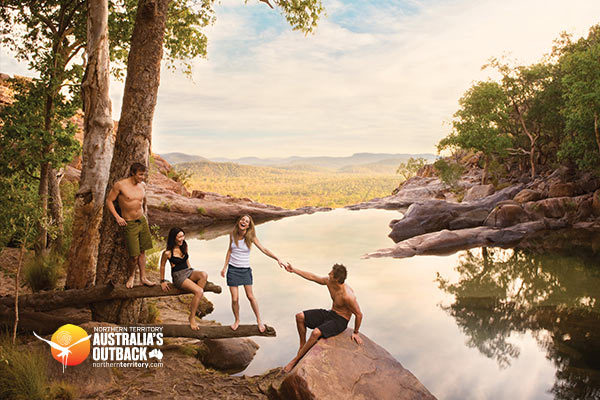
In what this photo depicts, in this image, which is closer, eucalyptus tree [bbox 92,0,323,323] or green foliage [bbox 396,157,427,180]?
eucalyptus tree [bbox 92,0,323,323]

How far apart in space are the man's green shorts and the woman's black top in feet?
1.51

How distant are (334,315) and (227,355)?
9.10 feet

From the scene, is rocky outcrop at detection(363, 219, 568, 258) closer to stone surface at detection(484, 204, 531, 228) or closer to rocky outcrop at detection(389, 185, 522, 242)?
stone surface at detection(484, 204, 531, 228)

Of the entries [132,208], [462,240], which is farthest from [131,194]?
[462,240]

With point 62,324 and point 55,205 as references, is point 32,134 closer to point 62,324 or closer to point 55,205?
point 55,205

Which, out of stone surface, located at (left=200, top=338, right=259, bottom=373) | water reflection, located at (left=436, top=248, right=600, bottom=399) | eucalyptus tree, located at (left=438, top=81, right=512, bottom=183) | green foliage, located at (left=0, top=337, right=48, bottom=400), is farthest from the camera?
eucalyptus tree, located at (left=438, top=81, right=512, bottom=183)

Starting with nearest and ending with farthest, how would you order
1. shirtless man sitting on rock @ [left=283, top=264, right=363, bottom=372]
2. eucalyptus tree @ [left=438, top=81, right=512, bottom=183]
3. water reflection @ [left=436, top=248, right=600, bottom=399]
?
shirtless man sitting on rock @ [left=283, top=264, right=363, bottom=372] < water reflection @ [left=436, top=248, right=600, bottom=399] < eucalyptus tree @ [left=438, top=81, right=512, bottom=183]

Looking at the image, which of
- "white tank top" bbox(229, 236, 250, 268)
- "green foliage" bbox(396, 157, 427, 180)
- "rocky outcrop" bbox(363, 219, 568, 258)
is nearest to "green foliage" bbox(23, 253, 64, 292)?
"white tank top" bbox(229, 236, 250, 268)

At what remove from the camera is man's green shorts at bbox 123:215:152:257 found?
641cm

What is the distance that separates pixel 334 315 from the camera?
20.2 ft

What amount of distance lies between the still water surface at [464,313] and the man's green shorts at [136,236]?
3253 millimetres

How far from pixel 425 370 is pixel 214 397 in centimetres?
462

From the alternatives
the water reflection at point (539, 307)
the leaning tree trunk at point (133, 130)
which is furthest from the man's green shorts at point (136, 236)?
the water reflection at point (539, 307)

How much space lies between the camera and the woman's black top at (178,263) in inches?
252
